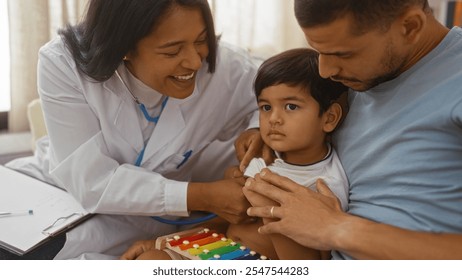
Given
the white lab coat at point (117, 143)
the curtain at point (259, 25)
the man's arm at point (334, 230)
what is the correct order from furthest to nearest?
1. the curtain at point (259, 25)
2. the white lab coat at point (117, 143)
3. the man's arm at point (334, 230)

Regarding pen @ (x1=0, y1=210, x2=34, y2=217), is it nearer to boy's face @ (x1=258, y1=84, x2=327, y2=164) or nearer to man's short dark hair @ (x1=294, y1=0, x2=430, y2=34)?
boy's face @ (x1=258, y1=84, x2=327, y2=164)

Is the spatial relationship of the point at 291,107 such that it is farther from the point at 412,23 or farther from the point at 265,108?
the point at 412,23

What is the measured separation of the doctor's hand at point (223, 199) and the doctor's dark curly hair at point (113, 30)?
0.33 meters

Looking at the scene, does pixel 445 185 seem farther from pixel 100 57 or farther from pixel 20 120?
pixel 20 120

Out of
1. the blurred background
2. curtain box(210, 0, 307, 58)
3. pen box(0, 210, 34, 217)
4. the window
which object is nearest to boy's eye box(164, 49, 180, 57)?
pen box(0, 210, 34, 217)

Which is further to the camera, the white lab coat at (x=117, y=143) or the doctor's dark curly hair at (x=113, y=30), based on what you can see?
the white lab coat at (x=117, y=143)

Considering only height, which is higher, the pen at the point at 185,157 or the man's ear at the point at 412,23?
the man's ear at the point at 412,23

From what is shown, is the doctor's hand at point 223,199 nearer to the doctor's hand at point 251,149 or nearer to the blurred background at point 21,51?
the doctor's hand at point 251,149

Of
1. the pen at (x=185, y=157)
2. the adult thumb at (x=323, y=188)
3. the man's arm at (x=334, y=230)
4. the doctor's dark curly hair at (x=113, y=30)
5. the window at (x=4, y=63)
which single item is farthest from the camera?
the window at (x=4, y=63)

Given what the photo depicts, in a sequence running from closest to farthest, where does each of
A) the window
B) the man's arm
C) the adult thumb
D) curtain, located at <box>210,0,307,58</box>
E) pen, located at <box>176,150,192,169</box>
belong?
the man's arm, the adult thumb, pen, located at <box>176,150,192,169</box>, the window, curtain, located at <box>210,0,307,58</box>

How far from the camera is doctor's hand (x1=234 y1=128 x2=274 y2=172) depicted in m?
1.23

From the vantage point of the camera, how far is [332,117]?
46.3 inches

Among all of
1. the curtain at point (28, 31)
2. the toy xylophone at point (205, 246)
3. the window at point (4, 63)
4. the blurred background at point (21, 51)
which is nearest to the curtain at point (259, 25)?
the blurred background at point (21, 51)

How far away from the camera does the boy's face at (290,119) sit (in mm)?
1130
